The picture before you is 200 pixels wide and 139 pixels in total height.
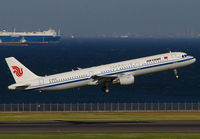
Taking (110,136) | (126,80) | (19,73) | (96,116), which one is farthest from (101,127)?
(19,73)

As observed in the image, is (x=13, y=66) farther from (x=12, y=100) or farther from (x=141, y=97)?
(x=141, y=97)

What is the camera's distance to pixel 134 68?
87062mm

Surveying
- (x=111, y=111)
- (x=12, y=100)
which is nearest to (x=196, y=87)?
(x=12, y=100)

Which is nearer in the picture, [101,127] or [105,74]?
[101,127]

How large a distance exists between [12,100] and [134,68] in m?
72.9

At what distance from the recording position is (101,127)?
72.2 m

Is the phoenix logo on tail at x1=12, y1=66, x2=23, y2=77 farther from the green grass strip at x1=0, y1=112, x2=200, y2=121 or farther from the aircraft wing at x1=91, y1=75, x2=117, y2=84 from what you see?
the aircraft wing at x1=91, y1=75, x2=117, y2=84

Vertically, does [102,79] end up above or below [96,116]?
above

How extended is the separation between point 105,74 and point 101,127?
668 inches

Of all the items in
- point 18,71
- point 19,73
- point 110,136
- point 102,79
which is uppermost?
point 18,71

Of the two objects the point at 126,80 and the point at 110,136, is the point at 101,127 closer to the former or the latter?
the point at 110,136

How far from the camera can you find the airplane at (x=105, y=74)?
286 ft

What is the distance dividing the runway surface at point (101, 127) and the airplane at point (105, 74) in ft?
34.4

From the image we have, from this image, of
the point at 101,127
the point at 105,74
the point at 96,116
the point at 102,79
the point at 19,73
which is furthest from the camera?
the point at 96,116
